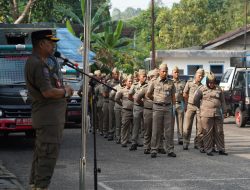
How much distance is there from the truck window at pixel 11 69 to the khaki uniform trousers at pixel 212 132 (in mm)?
4363

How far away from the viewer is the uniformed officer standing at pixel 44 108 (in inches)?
321

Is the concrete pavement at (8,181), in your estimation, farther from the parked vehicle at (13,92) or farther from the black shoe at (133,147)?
the black shoe at (133,147)

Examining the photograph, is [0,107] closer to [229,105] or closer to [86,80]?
[86,80]

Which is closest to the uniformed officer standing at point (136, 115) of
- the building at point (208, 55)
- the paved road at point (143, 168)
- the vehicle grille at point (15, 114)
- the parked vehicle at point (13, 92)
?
the paved road at point (143, 168)

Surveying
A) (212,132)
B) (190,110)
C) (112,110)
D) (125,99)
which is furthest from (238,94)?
(212,132)

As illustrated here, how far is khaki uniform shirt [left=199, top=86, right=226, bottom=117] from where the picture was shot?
16219 mm

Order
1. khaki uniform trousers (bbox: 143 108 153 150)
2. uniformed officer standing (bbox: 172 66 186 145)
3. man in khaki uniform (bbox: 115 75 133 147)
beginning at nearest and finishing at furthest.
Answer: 1. khaki uniform trousers (bbox: 143 108 153 150)
2. man in khaki uniform (bbox: 115 75 133 147)
3. uniformed officer standing (bbox: 172 66 186 145)

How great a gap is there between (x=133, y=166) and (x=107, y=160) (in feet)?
3.96

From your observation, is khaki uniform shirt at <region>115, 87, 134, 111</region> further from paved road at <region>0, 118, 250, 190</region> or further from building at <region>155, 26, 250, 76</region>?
building at <region>155, 26, 250, 76</region>

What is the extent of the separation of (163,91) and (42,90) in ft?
25.6

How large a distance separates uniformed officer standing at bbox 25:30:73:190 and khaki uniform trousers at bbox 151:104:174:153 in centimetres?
754

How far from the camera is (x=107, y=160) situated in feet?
49.2

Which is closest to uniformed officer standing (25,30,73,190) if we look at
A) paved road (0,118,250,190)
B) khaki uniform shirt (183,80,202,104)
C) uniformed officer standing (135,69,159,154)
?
paved road (0,118,250,190)

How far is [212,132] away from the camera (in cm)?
1634
